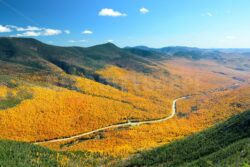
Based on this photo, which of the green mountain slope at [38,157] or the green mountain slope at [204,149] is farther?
the green mountain slope at [38,157]

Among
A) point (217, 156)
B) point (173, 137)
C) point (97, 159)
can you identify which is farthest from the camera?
point (173, 137)

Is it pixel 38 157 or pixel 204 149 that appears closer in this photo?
pixel 204 149

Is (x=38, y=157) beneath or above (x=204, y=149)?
beneath

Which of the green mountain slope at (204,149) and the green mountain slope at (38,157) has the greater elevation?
the green mountain slope at (204,149)

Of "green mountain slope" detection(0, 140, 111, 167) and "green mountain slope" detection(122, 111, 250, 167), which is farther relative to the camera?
"green mountain slope" detection(0, 140, 111, 167)

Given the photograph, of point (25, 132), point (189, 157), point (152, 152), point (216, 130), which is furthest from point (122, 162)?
point (25, 132)

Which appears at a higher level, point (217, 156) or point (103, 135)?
point (217, 156)

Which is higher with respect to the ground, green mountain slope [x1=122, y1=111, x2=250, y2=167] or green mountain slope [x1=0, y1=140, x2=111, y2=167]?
green mountain slope [x1=122, y1=111, x2=250, y2=167]

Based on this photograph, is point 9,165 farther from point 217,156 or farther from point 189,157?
point 217,156
